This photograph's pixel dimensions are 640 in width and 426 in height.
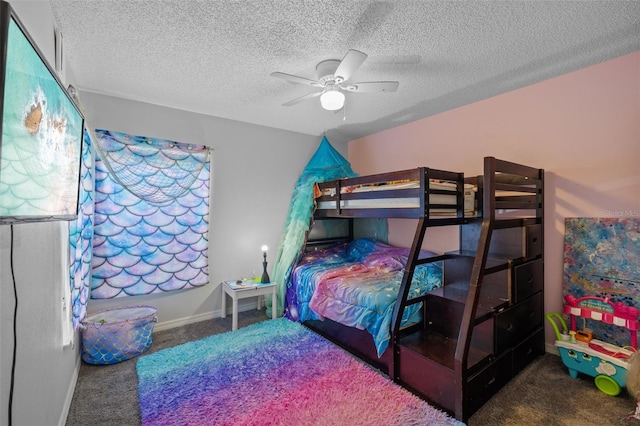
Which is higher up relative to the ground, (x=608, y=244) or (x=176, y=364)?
(x=608, y=244)

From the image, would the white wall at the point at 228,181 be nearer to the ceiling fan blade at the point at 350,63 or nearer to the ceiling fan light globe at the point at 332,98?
the ceiling fan light globe at the point at 332,98

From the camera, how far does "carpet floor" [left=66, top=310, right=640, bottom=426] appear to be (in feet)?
5.91

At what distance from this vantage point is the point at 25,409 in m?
1.16

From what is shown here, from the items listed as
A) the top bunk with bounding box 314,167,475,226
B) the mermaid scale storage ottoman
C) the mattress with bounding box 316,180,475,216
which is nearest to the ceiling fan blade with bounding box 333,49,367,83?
the top bunk with bounding box 314,167,475,226

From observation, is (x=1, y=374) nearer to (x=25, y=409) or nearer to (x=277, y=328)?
(x=25, y=409)

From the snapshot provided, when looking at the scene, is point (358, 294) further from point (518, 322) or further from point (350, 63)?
point (350, 63)

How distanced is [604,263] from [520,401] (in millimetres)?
1292

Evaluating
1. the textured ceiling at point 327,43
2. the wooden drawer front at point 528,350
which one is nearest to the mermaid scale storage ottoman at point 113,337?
the textured ceiling at point 327,43

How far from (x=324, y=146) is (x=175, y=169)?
5.97 feet

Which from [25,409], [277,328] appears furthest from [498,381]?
[25,409]

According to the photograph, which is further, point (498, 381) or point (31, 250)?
point (498, 381)

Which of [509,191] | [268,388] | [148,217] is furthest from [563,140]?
[148,217]

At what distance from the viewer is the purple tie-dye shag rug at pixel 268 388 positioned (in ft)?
5.95

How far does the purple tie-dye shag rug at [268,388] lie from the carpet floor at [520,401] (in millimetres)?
130
